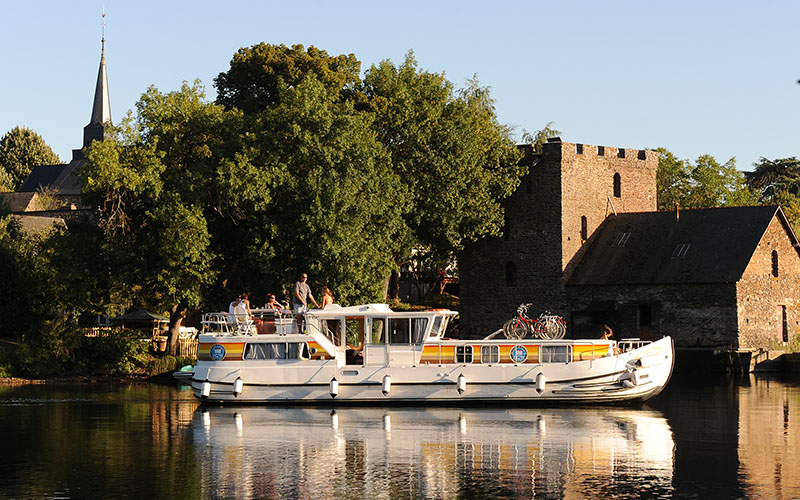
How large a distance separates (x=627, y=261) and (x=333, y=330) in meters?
29.6

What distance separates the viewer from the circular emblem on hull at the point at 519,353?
3478 cm

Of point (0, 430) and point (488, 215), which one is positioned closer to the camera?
point (0, 430)

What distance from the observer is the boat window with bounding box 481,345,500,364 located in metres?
34.8

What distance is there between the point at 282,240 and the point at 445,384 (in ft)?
52.7

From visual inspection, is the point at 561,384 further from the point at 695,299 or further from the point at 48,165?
the point at 48,165

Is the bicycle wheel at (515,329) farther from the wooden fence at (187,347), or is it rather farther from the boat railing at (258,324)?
the wooden fence at (187,347)

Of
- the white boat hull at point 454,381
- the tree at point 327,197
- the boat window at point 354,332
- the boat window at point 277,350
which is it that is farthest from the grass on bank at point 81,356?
the boat window at point 277,350

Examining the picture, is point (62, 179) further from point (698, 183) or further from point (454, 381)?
point (454, 381)

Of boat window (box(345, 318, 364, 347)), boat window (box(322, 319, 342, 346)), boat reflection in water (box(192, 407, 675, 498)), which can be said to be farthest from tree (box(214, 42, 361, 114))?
boat reflection in water (box(192, 407, 675, 498))

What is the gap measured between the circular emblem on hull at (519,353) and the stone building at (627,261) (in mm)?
25216

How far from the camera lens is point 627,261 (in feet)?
204

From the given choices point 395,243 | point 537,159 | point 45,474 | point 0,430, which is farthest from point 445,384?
point 537,159

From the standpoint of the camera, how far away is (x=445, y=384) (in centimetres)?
3494

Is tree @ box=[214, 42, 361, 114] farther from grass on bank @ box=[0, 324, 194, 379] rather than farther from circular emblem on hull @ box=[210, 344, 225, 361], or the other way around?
circular emblem on hull @ box=[210, 344, 225, 361]
